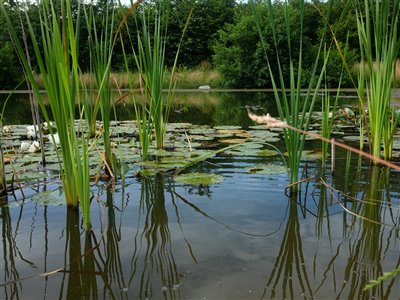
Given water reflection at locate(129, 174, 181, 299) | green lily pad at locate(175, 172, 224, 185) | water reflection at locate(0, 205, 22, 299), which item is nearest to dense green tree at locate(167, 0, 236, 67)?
green lily pad at locate(175, 172, 224, 185)

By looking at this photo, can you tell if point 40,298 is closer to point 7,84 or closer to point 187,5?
point 7,84

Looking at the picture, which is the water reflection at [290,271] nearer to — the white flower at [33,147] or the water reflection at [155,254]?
the water reflection at [155,254]

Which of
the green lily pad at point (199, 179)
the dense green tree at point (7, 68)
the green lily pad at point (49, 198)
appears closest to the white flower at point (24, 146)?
the green lily pad at point (49, 198)

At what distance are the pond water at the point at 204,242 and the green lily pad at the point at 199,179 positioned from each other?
0.02 meters

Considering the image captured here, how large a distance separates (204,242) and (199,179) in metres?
0.56

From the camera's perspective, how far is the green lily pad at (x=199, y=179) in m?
1.49

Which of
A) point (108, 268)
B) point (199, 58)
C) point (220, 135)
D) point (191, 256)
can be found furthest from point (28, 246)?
point (199, 58)

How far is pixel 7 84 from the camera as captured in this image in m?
12.4

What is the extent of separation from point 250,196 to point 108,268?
61 centimetres

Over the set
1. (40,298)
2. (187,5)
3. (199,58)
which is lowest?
(40,298)

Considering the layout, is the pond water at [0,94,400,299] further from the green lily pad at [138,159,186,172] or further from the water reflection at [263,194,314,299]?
the green lily pad at [138,159,186,172]

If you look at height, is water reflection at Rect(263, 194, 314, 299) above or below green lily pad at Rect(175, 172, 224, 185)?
below

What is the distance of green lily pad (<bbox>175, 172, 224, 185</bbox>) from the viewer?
1491 mm

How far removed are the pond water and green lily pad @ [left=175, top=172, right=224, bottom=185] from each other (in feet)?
0.07
